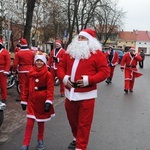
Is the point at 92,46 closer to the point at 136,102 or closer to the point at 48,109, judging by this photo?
the point at 48,109

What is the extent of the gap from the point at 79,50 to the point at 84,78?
44cm

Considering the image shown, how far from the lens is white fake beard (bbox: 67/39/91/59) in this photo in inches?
186

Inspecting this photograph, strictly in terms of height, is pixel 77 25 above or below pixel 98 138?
above

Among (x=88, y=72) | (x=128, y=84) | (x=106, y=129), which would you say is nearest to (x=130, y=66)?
(x=128, y=84)

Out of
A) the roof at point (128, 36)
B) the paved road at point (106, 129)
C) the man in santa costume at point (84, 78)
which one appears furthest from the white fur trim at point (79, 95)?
the roof at point (128, 36)

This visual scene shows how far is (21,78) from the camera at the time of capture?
31.4 feet

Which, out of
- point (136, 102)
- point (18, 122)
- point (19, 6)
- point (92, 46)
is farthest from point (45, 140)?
point (19, 6)

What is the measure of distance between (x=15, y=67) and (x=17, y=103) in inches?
41.8

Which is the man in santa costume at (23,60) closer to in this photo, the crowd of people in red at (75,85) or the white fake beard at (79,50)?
the crowd of people in red at (75,85)

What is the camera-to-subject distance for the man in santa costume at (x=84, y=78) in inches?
185

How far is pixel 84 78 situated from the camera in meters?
Answer: 4.60

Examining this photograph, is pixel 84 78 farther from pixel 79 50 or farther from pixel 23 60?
pixel 23 60

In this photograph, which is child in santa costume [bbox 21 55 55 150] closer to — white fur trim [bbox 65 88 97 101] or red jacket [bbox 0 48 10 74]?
white fur trim [bbox 65 88 97 101]

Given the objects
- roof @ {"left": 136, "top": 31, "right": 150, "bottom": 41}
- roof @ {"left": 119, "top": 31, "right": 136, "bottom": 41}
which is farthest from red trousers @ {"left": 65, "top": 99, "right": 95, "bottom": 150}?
roof @ {"left": 136, "top": 31, "right": 150, "bottom": 41}
